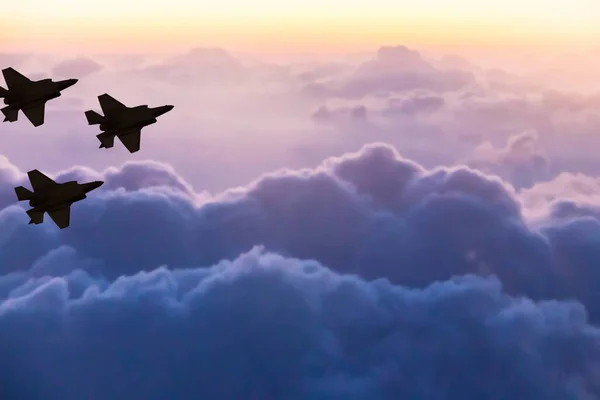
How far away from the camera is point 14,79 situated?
95625 millimetres

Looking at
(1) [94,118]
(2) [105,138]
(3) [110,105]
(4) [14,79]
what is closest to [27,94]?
(4) [14,79]

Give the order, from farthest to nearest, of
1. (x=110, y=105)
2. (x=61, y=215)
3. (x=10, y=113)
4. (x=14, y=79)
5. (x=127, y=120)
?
(x=10, y=113)
(x=14, y=79)
(x=61, y=215)
(x=127, y=120)
(x=110, y=105)

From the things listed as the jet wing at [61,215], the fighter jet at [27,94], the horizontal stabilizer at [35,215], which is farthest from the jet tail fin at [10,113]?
the jet wing at [61,215]

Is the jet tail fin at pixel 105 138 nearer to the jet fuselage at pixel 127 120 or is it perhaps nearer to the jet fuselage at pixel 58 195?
the jet fuselage at pixel 127 120

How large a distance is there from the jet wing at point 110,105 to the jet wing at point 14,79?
35.0ft

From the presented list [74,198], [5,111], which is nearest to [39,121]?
[5,111]

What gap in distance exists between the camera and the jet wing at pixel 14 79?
95.1 m

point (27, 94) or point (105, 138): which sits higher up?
point (27, 94)

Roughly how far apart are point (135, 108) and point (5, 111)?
16.9 m

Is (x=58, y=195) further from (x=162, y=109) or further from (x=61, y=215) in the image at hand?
(x=162, y=109)

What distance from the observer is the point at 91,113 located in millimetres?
93188

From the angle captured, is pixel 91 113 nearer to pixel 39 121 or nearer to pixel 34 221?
pixel 39 121

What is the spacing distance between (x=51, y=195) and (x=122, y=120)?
1260 centimetres

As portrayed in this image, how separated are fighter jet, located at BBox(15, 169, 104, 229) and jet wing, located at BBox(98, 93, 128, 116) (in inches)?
352
